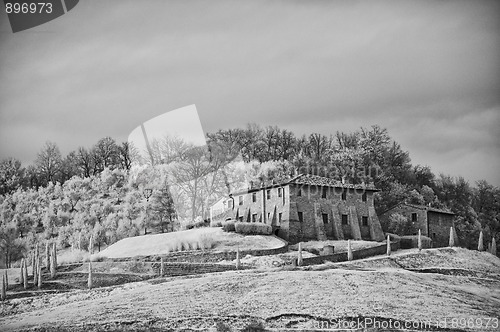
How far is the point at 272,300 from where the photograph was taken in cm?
4625

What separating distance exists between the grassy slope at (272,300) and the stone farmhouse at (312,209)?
15.7 meters

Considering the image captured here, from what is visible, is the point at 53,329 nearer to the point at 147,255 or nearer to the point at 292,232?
the point at 147,255

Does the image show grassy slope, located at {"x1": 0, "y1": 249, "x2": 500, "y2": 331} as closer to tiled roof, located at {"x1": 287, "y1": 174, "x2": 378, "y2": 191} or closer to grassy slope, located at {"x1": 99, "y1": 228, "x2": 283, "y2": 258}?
grassy slope, located at {"x1": 99, "y1": 228, "x2": 283, "y2": 258}

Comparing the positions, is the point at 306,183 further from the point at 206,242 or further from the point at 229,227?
the point at 206,242

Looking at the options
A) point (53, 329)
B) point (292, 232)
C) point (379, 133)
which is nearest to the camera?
point (53, 329)

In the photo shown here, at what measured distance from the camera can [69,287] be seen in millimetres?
56750

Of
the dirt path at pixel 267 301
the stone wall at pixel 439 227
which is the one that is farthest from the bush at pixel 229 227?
the stone wall at pixel 439 227

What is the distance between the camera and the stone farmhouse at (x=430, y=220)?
75.0 metres

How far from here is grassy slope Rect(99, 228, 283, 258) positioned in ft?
213

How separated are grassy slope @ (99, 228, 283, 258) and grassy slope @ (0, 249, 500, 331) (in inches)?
423

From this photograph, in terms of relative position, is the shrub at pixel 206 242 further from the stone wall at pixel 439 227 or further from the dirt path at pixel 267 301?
the stone wall at pixel 439 227

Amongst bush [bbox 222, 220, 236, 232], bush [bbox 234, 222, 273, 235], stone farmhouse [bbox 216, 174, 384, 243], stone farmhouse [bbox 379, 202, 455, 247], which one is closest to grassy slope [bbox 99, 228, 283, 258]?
bush [bbox 222, 220, 236, 232]

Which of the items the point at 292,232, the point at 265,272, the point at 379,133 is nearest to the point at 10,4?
the point at 265,272

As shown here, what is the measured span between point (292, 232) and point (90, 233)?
20.8 metres
